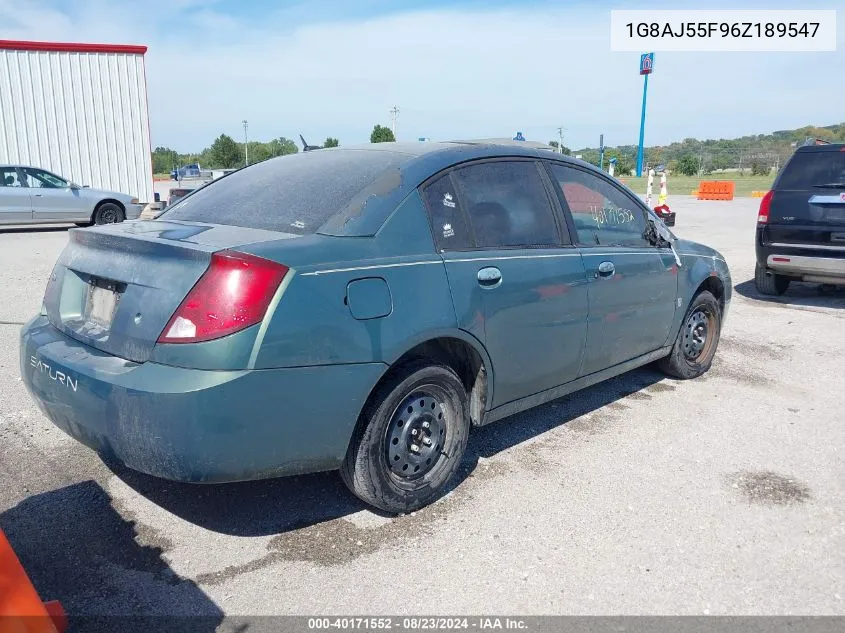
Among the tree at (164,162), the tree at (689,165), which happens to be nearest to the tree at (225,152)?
the tree at (164,162)

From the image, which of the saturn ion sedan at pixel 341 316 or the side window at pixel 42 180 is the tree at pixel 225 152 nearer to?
the side window at pixel 42 180

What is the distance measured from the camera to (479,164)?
3590 mm

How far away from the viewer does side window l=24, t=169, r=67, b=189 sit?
598 inches

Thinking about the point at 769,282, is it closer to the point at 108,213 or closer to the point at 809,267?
the point at 809,267

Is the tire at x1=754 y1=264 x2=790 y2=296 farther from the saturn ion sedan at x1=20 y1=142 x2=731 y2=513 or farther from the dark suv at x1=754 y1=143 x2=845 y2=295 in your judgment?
the saturn ion sedan at x1=20 y1=142 x2=731 y2=513

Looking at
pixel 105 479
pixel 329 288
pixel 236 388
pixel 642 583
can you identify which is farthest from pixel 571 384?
pixel 105 479

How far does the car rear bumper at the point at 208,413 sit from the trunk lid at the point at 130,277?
121 mm

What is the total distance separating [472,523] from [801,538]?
4.69 feet

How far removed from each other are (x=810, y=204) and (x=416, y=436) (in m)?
6.40

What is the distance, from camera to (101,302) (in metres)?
2.98

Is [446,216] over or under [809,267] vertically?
over

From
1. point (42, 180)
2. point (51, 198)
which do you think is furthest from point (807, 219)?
point (42, 180)

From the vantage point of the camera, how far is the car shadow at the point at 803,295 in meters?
8.39

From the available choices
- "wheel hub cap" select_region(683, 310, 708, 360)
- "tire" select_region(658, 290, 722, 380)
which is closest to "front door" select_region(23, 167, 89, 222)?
"tire" select_region(658, 290, 722, 380)
